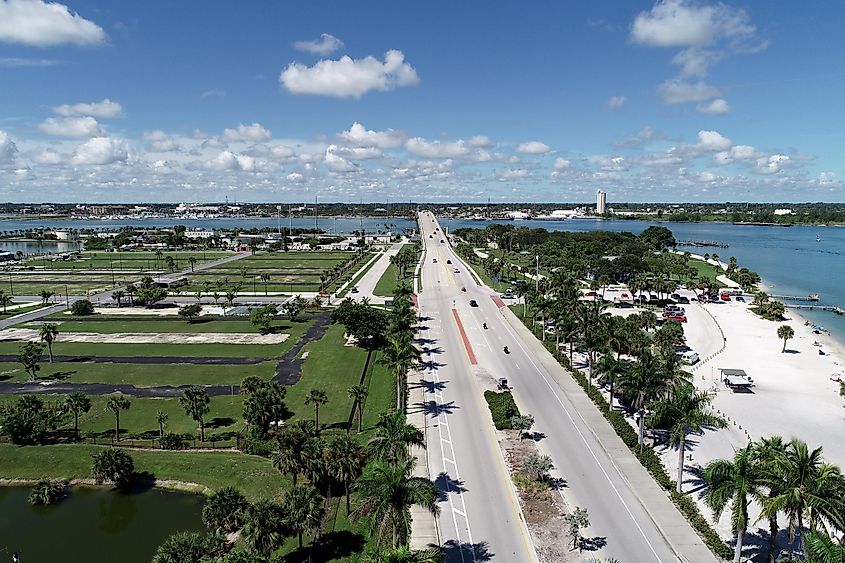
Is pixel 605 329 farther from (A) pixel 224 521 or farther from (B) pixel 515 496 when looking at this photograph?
(A) pixel 224 521

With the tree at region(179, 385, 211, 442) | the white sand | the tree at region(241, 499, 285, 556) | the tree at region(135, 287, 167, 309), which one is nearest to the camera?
the tree at region(241, 499, 285, 556)

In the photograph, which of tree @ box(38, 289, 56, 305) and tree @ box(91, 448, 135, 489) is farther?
tree @ box(38, 289, 56, 305)

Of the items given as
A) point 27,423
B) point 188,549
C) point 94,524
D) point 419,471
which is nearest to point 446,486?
point 419,471

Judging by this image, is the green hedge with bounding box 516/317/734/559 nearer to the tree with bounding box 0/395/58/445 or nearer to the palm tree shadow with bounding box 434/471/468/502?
the palm tree shadow with bounding box 434/471/468/502

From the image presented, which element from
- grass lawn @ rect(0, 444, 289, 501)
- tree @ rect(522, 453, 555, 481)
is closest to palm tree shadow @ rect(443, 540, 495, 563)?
tree @ rect(522, 453, 555, 481)

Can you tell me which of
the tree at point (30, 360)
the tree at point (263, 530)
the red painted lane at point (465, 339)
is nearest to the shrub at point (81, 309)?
the tree at point (30, 360)

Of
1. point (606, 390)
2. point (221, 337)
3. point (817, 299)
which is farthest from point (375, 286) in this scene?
point (817, 299)

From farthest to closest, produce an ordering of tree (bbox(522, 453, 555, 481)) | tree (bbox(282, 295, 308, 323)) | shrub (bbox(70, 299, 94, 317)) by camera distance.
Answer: shrub (bbox(70, 299, 94, 317)) < tree (bbox(282, 295, 308, 323)) < tree (bbox(522, 453, 555, 481))

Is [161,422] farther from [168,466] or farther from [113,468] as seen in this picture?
[113,468]
